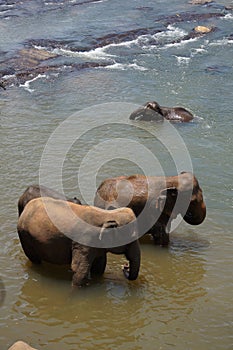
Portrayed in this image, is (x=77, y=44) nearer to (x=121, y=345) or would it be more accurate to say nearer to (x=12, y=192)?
(x=12, y=192)

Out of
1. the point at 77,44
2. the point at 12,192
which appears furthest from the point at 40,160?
the point at 77,44

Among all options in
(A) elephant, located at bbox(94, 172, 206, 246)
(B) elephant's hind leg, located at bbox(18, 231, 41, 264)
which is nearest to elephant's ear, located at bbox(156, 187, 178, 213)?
(A) elephant, located at bbox(94, 172, 206, 246)

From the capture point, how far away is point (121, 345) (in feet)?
27.3

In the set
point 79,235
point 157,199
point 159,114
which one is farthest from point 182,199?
point 159,114

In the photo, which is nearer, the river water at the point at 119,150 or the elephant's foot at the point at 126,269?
the river water at the point at 119,150

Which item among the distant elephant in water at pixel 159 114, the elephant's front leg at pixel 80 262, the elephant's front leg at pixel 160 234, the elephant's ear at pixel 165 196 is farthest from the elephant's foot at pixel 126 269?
the distant elephant in water at pixel 159 114

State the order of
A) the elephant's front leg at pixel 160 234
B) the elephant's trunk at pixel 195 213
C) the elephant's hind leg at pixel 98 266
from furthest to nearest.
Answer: the elephant's front leg at pixel 160 234 < the elephant's trunk at pixel 195 213 < the elephant's hind leg at pixel 98 266

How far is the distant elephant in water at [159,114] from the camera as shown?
17047 millimetres

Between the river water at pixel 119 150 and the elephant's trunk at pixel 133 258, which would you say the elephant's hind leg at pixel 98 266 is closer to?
the river water at pixel 119 150

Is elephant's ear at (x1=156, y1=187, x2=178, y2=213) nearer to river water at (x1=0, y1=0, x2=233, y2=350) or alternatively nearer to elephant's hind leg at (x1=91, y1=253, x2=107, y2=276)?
river water at (x1=0, y1=0, x2=233, y2=350)

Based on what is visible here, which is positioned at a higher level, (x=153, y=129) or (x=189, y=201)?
(x=189, y=201)

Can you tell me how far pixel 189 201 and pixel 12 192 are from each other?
4.03 m

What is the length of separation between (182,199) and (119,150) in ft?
16.5

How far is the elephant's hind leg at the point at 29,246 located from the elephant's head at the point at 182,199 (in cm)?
218
